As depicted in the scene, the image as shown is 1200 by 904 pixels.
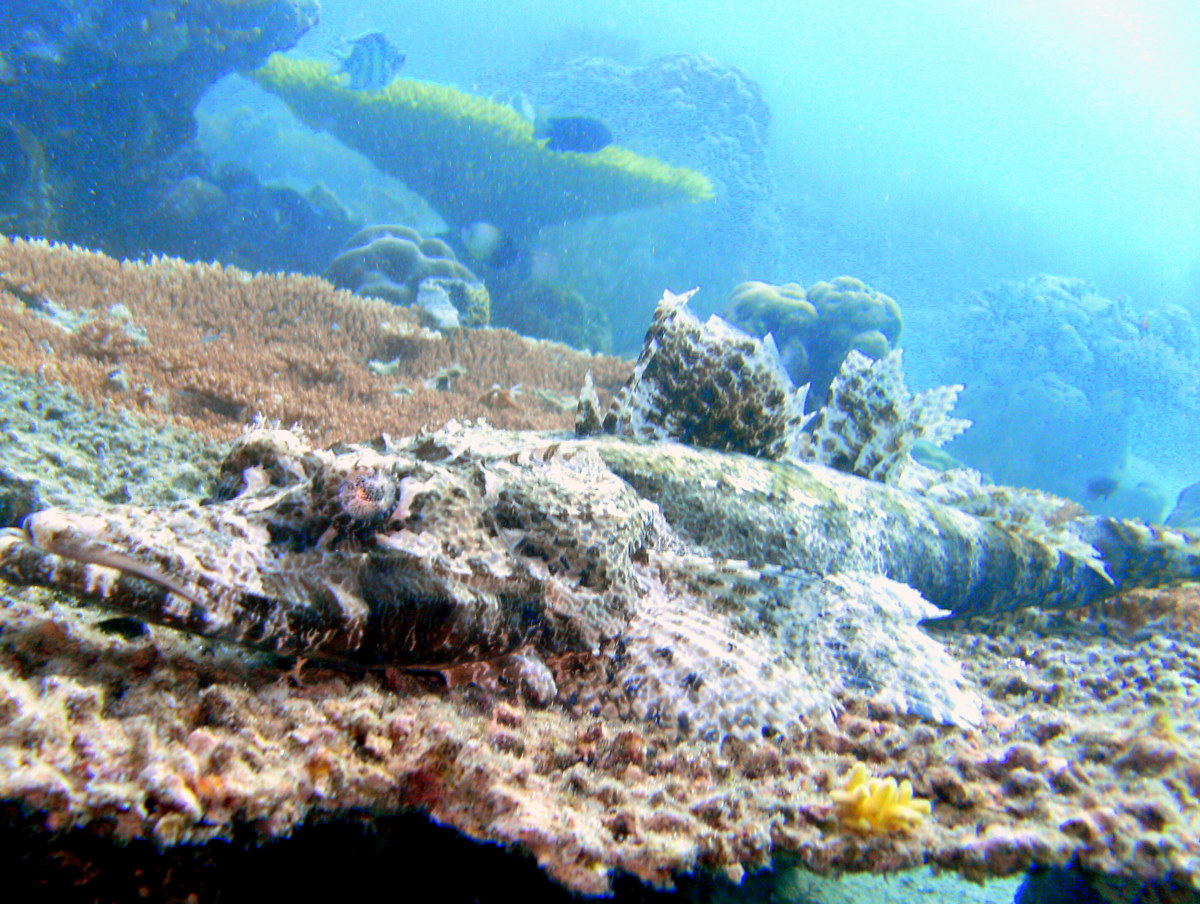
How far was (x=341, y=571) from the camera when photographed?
197cm

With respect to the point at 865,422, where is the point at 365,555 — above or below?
below

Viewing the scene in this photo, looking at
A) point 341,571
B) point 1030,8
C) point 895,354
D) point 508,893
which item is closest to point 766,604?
point 508,893

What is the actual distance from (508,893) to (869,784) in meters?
1.06

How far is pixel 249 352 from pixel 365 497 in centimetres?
539

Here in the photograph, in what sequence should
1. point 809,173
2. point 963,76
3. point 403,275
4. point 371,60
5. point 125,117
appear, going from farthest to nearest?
1. point 963,76
2. point 809,173
3. point 371,60
4. point 403,275
5. point 125,117

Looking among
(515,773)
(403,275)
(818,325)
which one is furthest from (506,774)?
(403,275)

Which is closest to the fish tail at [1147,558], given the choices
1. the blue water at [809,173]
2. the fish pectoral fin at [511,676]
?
the fish pectoral fin at [511,676]

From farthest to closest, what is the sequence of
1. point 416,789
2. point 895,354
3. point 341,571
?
1. point 895,354
2. point 341,571
3. point 416,789

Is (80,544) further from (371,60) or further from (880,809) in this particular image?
(371,60)

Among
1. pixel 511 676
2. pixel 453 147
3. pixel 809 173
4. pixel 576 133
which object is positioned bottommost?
pixel 511 676

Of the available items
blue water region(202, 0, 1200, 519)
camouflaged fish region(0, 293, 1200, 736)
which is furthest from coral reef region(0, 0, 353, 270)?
camouflaged fish region(0, 293, 1200, 736)

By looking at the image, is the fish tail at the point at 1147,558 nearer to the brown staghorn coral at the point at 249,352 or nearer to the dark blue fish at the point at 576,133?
the brown staghorn coral at the point at 249,352

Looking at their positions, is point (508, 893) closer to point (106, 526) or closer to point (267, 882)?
point (267, 882)

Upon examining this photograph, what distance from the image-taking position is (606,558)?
103 inches
